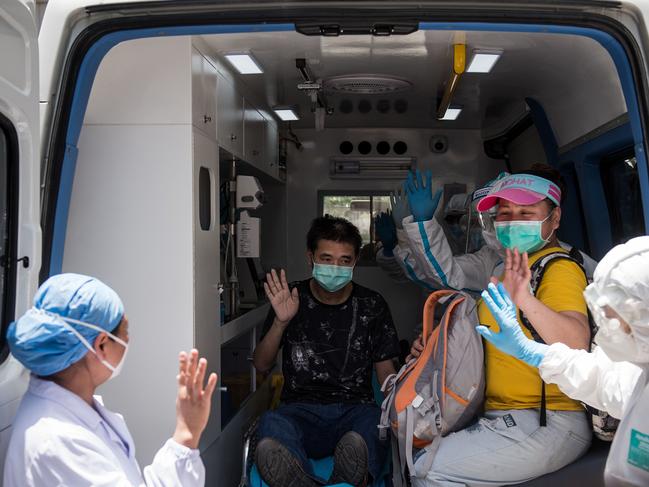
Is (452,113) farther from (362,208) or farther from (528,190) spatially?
(528,190)

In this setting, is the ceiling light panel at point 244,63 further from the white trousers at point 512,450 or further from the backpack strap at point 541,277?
the white trousers at point 512,450

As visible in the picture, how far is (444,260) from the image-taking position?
334 centimetres

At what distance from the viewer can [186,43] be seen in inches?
108

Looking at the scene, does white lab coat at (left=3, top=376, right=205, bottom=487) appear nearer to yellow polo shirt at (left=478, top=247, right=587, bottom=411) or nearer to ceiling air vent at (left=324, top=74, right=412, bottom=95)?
yellow polo shirt at (left=478, top=247, right=587, bottom=411)

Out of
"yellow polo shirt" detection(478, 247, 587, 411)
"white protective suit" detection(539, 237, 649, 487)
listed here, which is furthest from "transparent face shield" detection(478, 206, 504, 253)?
"white protective suit" detection(539, 237, 649, 487)

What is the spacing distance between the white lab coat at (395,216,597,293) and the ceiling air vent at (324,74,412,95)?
0.94 metres

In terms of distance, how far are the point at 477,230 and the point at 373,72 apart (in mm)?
1433

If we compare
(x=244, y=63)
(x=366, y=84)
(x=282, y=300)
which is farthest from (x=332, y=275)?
(x=366, y=84)

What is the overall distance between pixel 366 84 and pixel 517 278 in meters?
1.98

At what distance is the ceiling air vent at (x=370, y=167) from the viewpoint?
221 inches

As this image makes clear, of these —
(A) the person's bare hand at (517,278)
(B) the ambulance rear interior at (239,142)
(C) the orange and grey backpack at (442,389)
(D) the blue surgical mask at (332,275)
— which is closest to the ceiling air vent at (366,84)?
(B) the ambulance rear interior at (239,142)

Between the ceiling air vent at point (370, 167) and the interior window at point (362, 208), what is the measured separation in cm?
17

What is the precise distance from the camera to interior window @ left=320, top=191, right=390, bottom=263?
5648mm

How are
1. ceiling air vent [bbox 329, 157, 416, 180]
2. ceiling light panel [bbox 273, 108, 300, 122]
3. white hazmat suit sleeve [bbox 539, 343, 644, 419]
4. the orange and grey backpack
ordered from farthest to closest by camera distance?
ceiling air vent [bbox 329, 157, 416, 180], ceiling light panel [bbox 273, 108, 300, 122], the orange and grey backpack, white hazmat suit sleeve [bbox 539, 343, 644, 419]
